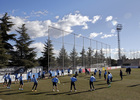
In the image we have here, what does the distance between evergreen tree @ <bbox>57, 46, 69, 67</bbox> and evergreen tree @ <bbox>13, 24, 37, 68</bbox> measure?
13.2 metres

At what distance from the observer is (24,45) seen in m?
44.2

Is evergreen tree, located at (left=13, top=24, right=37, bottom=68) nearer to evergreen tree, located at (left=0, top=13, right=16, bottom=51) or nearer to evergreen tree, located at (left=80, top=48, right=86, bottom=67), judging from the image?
evergreen tree, located at (left=0, top=13, right=16, bottom=51)

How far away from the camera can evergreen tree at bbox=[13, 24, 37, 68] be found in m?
42.9

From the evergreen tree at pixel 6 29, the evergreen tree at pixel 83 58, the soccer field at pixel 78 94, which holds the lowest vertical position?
the soccer field at pixel 78 94

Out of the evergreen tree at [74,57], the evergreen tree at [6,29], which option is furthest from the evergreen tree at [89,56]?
the evergreen tree at [6,29]

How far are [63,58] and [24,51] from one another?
17.1 m

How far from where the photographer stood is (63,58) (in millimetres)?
35531

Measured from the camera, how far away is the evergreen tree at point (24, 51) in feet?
141

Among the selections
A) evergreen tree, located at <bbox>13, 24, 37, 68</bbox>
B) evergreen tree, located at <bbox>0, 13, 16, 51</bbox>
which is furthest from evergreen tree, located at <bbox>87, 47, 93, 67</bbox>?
evergreen tree, located at <bbox>0, 13, 16, 51</bbox>

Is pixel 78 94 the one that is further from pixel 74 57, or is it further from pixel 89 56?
pixel 89 56

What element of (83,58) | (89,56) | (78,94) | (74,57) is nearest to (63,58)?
(74,57)

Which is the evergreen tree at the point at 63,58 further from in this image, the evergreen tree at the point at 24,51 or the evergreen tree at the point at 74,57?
the evergreen tree at the point at 24,51

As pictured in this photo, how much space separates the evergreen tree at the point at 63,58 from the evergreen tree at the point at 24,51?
43.4 feet

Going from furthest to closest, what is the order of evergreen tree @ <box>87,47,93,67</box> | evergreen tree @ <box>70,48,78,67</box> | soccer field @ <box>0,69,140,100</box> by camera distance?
evergreen tree @ <box>87,47,93,67</box>, evergreen tree @ <box>70,48,78,67</box>, soccer field @ <box>0,69,140,100</box>
